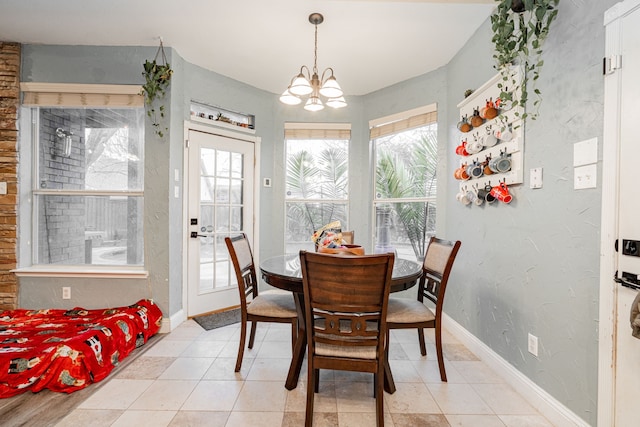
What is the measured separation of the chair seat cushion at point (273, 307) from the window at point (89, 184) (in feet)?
5.12

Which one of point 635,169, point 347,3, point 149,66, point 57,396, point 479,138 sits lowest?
point 57,396

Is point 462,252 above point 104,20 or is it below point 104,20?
below

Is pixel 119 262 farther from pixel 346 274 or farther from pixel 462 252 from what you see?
pixel 462 252

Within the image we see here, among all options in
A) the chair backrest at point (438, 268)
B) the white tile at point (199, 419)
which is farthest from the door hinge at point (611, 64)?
the white tile at point (199, 419)

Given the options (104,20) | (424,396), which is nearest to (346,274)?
(424,396)

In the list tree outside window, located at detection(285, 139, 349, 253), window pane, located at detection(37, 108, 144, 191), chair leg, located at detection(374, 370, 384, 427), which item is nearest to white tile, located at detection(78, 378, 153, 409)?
chair leg, located at detection(374, 370, 384, 427)

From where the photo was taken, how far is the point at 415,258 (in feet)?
11.8

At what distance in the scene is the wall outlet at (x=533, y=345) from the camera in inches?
72.5

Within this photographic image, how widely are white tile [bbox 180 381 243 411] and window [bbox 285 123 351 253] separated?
2.13 m

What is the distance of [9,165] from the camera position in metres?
2.91

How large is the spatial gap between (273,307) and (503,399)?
5.01ft

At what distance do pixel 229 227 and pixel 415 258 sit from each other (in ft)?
7.06

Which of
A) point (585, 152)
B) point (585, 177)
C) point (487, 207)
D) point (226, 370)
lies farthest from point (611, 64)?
point (226, 370)

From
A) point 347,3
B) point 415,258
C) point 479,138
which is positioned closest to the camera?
point 347,3
